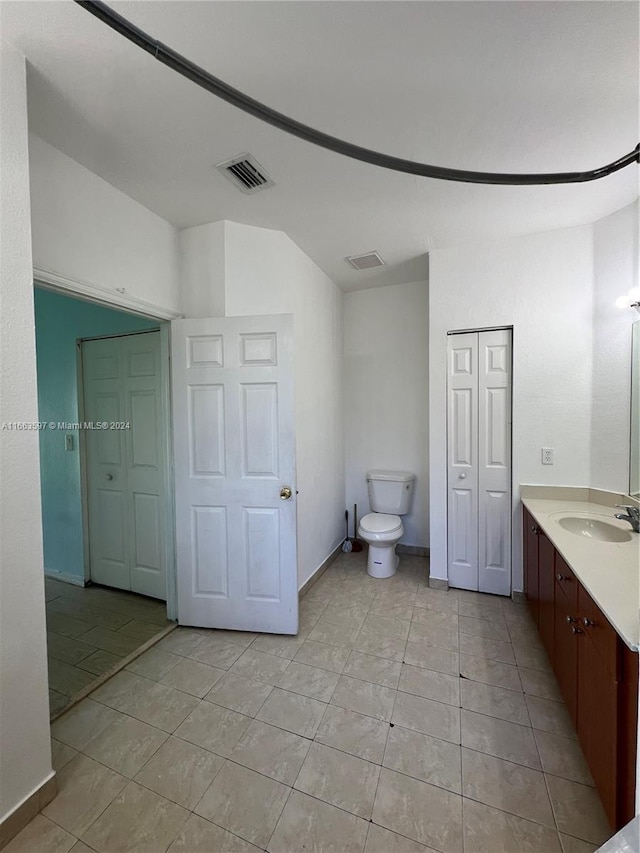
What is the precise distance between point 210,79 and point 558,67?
1197mm

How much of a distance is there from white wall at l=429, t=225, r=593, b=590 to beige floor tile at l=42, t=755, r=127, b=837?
2.56 m

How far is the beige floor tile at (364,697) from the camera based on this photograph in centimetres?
163

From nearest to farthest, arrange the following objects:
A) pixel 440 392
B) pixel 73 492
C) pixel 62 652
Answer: pixel 62 652
pixel 440 392
pixel 73 492

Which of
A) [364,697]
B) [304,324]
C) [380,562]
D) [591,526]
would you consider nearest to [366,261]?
[304,324]

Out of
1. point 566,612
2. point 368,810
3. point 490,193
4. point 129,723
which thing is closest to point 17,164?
point 490,193

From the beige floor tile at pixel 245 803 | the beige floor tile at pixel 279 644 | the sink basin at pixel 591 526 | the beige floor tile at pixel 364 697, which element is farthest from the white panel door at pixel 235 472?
the sink basin at pixel 591 526

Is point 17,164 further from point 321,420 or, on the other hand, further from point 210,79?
point 321,420

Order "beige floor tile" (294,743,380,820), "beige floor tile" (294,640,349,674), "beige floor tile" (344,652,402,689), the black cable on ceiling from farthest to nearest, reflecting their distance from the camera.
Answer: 1. "beige floor tile" (294,640,349,674)
2. "beige floor tile" (344,652,402,689)
3. "beige floor tile" (294,743,380,820)
4. the black cable on ceiling

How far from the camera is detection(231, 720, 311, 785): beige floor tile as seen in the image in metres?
1.36

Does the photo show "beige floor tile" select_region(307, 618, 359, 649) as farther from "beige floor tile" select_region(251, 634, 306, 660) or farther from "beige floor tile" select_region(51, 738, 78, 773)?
"beige floor tile" select_region(51, 738, 78, 773)

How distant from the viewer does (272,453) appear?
217 cm

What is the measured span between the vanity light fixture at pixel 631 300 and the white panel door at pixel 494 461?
0.63 m

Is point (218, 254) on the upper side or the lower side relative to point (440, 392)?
upper

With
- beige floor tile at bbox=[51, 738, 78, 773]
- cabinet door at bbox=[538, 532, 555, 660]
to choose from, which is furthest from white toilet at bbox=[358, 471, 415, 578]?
beige floor tile at bbox=[51, 738, 78, 773]
